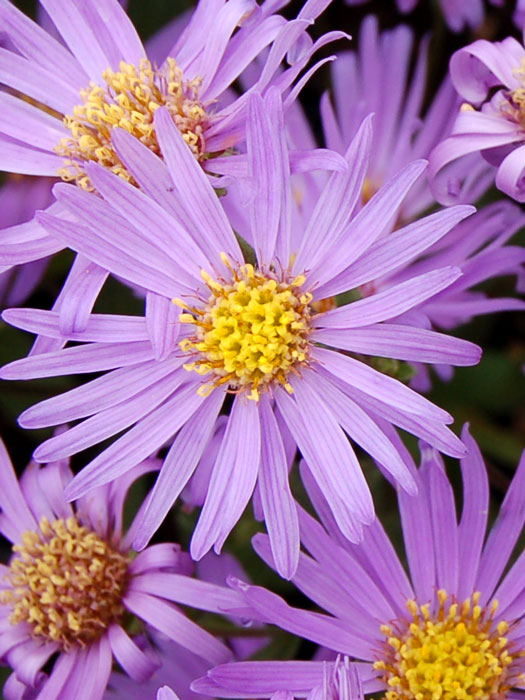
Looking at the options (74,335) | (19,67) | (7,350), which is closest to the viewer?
(74,335)

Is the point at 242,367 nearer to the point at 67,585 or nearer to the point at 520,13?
the point at 67,585

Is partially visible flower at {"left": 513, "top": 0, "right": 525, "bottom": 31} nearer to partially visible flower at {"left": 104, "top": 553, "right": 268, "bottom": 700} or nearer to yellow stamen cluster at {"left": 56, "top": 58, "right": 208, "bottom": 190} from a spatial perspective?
yellow stamen cluster at {"left": 56, "top": 58, "right": 208, "bottom": 190}

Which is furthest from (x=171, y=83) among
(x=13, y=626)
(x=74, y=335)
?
(x=13, y=626)

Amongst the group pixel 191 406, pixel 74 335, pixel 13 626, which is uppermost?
pixel 74 335

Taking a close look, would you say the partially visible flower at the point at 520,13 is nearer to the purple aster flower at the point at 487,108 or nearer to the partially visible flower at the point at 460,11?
the purple aster flower at the point at 487,108

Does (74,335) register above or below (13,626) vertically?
above

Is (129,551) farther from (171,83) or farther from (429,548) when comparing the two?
(171,83)
